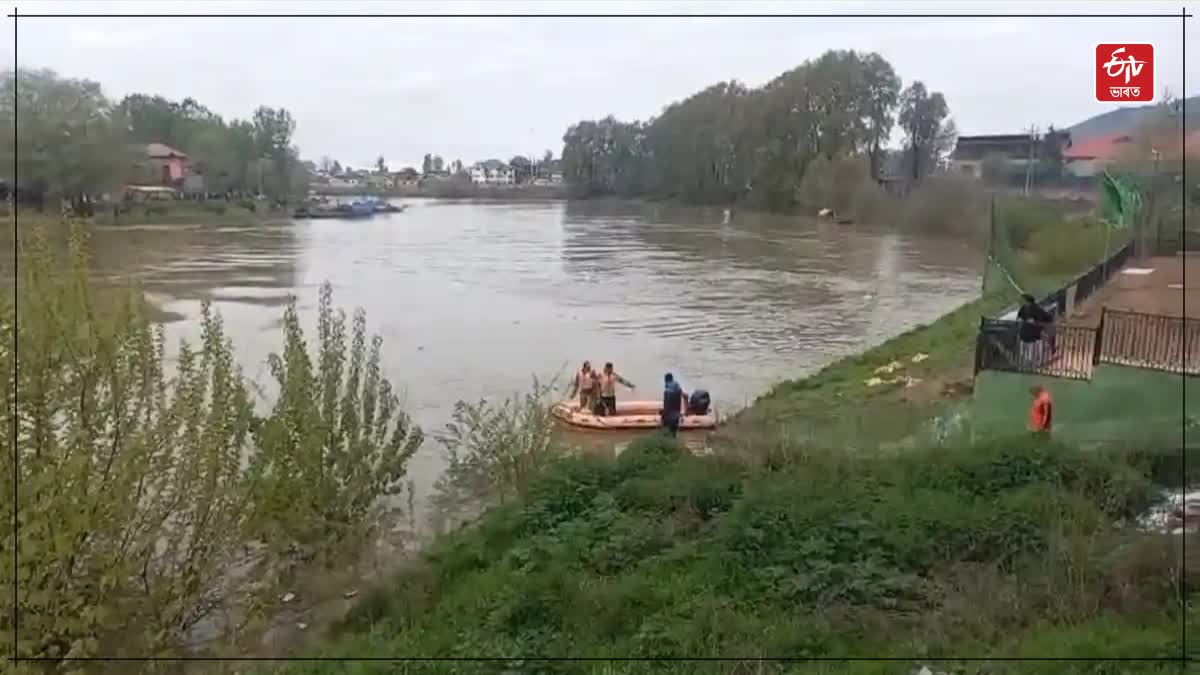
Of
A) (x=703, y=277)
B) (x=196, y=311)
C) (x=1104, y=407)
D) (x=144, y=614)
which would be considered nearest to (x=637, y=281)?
(x=703, y=277)

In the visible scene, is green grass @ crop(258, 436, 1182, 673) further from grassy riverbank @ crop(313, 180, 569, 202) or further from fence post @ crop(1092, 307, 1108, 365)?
grassy riverbank @ crop(313, 180, 569, 202)

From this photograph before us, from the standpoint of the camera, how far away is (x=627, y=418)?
15875 mm

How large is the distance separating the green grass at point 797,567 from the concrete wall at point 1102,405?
4.56ft

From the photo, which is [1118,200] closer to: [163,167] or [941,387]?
[941,387]

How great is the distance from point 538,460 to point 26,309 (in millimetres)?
5361

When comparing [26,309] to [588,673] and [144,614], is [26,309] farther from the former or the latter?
[588,673]

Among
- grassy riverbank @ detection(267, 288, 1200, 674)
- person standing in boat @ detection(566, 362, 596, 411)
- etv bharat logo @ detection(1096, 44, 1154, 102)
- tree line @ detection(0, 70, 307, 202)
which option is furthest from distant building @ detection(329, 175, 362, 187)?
etv bharat logo @ detection(1096, 44, 1154, 102)

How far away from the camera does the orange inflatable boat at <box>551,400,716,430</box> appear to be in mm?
15539

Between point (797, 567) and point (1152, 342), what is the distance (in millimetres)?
5498

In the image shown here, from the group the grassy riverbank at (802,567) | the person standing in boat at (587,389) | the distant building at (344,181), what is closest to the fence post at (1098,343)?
the grassy riverbank at (802,567)

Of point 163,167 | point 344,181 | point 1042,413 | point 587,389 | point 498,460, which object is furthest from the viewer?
point 344,181

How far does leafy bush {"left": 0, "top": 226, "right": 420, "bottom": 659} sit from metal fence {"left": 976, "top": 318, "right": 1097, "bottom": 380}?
7.40 metres

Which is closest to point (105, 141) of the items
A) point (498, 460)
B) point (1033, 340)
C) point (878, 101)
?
point (498, 460)

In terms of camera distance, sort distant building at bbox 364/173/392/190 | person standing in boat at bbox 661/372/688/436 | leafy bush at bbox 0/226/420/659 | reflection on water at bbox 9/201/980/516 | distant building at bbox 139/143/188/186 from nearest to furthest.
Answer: leafy bush at bbox 0/226/420/659
person standing in boat at bbox 661/372/688/436
reflection on water at bbox 9/201/980/516
distant building at bbox 139/143/188/186
distant building at bbox 364/173/392/190
